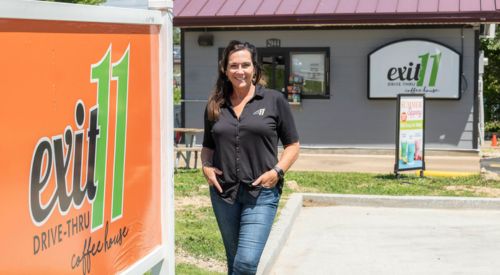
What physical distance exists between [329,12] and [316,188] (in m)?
6.05

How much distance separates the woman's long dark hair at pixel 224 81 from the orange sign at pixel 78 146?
1.05 metres

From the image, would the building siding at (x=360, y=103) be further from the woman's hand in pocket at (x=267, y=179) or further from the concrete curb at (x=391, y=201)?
the woman's hand in pocket at (x=267, y=179)

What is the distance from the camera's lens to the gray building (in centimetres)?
1644

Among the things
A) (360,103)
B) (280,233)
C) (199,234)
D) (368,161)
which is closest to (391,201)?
(280,233)

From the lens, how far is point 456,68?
16469 mm

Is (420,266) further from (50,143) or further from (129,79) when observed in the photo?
(50,143)

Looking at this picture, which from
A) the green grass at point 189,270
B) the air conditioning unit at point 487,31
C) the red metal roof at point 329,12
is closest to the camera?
the green grass at point 189,270

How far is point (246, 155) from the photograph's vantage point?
464 centimetres

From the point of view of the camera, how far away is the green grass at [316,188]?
759cm

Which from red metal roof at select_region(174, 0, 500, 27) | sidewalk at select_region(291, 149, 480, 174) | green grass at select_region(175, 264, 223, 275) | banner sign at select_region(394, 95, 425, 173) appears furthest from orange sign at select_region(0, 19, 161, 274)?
red metal roof at select_region(174, 0, 500, 27)

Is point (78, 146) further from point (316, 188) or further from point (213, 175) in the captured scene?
point (316, 188)

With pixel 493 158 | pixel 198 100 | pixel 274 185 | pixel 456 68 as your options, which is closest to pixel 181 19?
pixel 198 100

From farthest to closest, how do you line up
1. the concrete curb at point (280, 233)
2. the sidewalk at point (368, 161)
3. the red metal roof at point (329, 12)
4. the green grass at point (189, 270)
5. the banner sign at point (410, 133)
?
the red metal roof at point (329, 12) → the sidewalk at point (368, 161) → the banner sign at point (410, 133) → the concrete curb at point (280, 233) → the green grass at point (189, 270)

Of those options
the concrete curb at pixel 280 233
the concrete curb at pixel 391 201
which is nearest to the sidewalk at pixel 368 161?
the concrete curb at pixel 391 201
